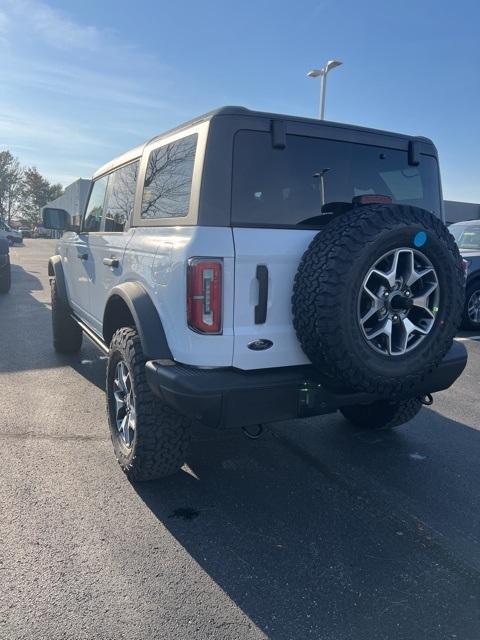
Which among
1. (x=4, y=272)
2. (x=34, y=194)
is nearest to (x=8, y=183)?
(x=34, y=194)

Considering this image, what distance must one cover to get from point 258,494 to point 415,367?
1215 mm

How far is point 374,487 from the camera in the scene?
3.18 m

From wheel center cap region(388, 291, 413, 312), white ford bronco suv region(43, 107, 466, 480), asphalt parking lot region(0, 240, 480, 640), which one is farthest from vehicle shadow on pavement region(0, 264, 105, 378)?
wheel center cap region(388, 291, 413, 312)

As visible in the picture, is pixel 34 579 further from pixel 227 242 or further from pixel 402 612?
pixel 227 242

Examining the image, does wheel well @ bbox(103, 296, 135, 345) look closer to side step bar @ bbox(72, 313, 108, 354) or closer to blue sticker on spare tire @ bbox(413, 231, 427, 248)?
side step bar @ bbox(72, 313, 108, 354)

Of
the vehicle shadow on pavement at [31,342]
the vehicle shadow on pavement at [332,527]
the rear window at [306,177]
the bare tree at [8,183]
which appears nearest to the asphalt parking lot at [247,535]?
the vehicle shadow on pavement at [332,527]

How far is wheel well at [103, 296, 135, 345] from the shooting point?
3365 mm

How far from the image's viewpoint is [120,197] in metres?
3.90

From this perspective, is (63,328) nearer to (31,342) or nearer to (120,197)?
(31,342)

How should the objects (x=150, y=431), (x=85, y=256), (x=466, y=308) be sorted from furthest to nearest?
(x=466, y=308), (x=85, y=256), (x=150, y=431)

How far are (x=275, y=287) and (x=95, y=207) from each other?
2698 millimetres

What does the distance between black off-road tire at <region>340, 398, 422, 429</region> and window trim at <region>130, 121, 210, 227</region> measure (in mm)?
1993

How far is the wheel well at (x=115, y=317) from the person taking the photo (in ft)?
11.0

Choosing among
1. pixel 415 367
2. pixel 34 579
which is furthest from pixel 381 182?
pixel 34 579
